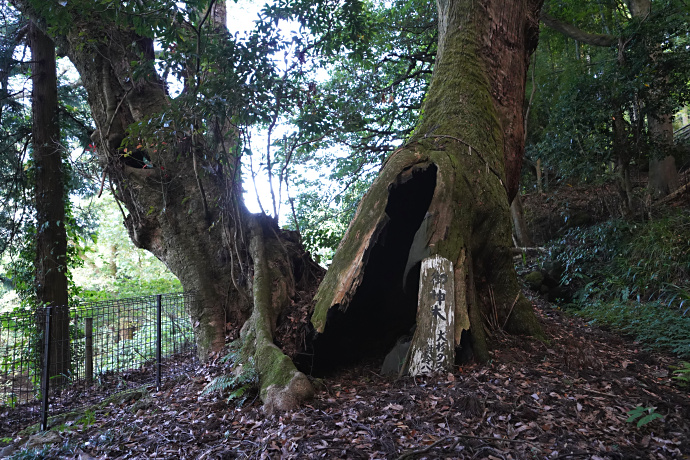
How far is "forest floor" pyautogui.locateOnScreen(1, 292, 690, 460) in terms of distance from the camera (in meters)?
2.43

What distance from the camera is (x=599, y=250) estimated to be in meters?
A: 7.68

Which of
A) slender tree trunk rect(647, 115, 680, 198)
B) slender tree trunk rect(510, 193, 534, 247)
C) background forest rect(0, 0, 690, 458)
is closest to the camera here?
background forest rect(0, 0, 690, 458)

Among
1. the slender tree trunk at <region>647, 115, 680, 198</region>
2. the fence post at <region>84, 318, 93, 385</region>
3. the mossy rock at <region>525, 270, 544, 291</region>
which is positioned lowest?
the fence post at <region>84, 318, 93, 385</region>

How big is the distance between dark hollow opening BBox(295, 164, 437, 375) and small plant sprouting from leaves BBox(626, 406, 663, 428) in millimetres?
2012

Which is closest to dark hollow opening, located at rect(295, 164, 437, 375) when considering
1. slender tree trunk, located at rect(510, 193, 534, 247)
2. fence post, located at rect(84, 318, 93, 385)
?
fence post, located at rect(84, 318, 93, 385)

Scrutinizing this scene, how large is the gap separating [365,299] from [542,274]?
17.4 feet

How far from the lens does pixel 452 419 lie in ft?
8.91

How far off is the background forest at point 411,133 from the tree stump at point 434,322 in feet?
7.87

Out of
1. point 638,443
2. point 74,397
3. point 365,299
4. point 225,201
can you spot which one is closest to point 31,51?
point 225,201

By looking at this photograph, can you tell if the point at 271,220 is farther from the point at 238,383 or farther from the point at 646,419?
the point at 646,419

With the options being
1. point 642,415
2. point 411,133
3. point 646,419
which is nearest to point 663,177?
point 411,133

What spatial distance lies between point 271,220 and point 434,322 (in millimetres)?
3079

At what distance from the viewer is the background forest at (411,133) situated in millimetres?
5090

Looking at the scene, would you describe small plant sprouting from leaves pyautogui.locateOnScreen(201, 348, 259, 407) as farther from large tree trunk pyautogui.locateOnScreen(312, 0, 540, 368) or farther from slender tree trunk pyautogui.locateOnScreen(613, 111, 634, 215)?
slender tree trunk pyautogui.locateOnScreen(613, 111, 634, 215)
